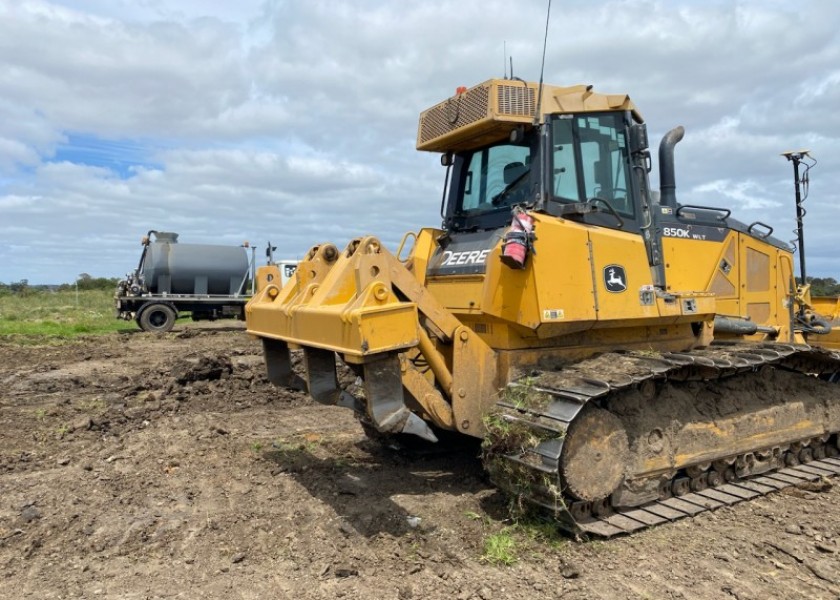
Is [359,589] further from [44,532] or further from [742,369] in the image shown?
[742,369]

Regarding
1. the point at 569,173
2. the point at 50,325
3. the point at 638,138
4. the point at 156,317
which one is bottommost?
the point at 50,325

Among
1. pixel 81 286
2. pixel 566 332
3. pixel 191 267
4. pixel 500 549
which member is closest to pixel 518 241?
pixel 566 332

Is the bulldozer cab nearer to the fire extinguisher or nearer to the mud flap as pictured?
the fire extinguisher

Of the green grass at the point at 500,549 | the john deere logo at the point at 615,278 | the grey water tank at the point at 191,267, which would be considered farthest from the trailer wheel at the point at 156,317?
the green grass at the point at 500,549

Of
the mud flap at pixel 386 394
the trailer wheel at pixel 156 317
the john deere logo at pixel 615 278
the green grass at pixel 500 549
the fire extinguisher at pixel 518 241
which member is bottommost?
the green grass at pixel 500 549

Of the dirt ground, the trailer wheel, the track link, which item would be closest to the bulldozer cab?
the track link

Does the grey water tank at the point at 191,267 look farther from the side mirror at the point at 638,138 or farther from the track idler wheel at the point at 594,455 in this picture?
the track idler wheel at the point at 594,455

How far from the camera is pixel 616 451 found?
501 centimetres

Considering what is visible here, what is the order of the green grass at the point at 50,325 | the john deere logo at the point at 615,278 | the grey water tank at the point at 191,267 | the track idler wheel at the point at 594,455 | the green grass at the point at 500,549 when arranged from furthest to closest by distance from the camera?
the grey water tank at the point at 191,267, the green grass at the point at 50,325, the john deere logo at the point at 615,278, the track idler wheel at the point at 594,455, the green grass at the point at 500,549

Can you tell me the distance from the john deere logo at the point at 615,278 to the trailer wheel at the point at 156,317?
18.7 meters

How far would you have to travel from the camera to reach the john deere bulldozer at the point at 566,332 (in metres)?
4.80

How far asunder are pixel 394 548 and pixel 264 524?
3.44 ft

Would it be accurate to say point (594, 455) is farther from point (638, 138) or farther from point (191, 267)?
point (191, 267)

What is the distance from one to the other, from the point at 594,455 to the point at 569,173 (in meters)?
2.30
